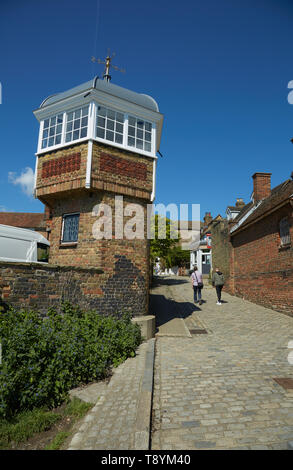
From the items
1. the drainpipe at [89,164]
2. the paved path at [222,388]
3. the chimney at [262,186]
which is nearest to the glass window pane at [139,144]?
the drainpipe at [89,164]

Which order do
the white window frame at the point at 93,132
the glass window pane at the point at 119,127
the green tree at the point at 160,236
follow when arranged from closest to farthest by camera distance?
the white window frame at the point at 93,132 → the glass window pane at the point at 119,127 → the green tree at the point at 160,236

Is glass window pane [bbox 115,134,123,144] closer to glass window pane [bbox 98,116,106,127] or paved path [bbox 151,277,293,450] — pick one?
glass window pane [bbox 98,116,106,127]

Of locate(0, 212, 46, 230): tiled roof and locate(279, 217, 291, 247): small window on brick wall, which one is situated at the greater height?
locate(0, 212, 46, 230): tiled roof

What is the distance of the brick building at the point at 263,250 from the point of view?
A: 11977 mm

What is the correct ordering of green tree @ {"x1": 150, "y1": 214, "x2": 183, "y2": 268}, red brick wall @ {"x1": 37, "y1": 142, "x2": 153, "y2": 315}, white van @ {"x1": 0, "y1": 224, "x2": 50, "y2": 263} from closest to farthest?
red brick wall @ {"x1": 37, "y1": 142, "x2": 153, "y2": 315} < white van @ {"x1": 0, "y1": 224, "x2": 50, "y2": 263} < green tree @ {"x1": 150, "y1": 214, "x2": 183, "y2": 268}

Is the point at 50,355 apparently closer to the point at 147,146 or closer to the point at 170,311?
the point at 147,146

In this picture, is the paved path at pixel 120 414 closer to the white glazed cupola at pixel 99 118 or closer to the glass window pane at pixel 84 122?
the white glazed cupola at pixel 99 118

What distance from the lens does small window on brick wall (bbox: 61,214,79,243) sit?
8703mm

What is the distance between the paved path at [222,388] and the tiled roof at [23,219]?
130ft

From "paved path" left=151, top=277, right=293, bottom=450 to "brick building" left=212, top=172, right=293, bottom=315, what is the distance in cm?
303

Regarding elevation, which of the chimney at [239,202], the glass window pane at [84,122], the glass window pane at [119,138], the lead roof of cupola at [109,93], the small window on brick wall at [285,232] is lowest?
the small window on brick wall at [285,232]

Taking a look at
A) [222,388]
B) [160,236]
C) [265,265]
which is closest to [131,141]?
[222,388]

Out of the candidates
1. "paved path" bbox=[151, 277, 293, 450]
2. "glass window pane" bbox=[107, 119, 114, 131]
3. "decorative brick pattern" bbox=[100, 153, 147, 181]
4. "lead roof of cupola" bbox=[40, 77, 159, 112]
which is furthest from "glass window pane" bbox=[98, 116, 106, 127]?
"paved path" bbox=[151, 277, 293, 450]

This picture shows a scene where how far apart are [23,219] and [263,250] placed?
41.4 metres
